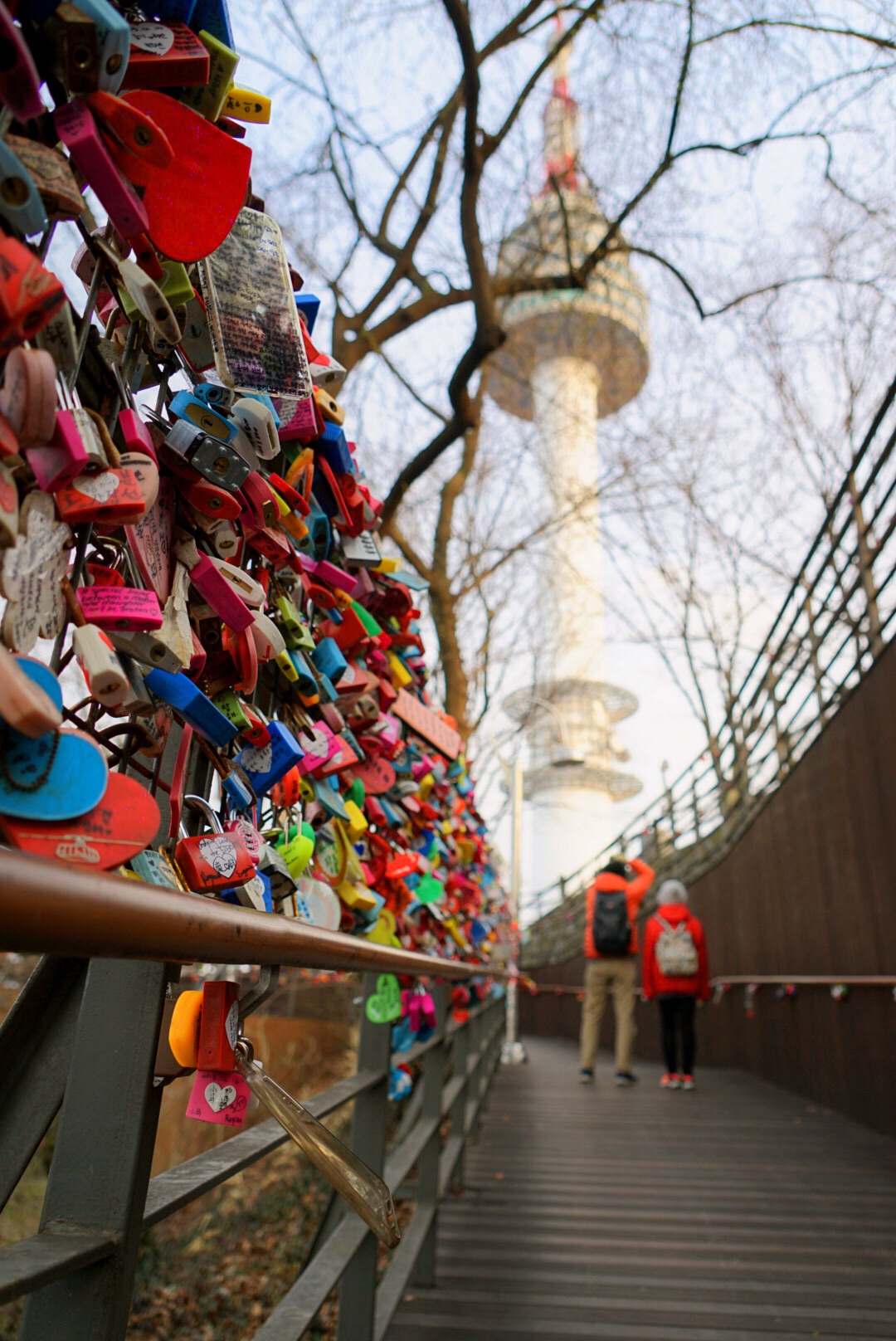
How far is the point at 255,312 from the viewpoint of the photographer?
44.3 inches

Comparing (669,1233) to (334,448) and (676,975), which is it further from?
(676,975)

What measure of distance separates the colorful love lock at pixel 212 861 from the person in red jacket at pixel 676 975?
635 centimetres

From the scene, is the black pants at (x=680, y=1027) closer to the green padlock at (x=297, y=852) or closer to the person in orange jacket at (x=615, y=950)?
the person in orange jacket at (x=615, y=950)

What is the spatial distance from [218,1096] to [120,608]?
523 mm

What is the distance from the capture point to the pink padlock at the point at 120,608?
0.79 metres

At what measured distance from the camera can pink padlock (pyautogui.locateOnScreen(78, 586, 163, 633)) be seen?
31.1 inches

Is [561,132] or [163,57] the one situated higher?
[561,132]

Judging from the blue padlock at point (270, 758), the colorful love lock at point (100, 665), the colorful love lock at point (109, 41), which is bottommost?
the colorful love lock at point (100, 665)

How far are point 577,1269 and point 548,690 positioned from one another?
1259 centimetres

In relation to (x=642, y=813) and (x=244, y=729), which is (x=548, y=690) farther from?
(x=244, y=729)

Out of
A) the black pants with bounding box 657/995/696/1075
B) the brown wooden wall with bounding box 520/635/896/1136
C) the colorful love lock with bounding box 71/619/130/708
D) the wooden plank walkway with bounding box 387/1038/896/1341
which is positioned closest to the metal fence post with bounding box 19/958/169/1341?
the colorful love lock with bounding box 71/619/130/708

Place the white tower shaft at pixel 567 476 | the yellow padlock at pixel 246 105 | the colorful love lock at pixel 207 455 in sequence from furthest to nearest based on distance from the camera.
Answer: the white tower shaft at pixel 567 476 < the yellow padlock at pixel 246 105 < the colorful love lock at pixel 207 455

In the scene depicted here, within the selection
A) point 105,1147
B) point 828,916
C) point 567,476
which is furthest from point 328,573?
point 567,476

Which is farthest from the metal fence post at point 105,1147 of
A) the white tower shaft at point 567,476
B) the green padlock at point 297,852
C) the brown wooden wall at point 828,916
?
the white tower shaft at point 567,476
